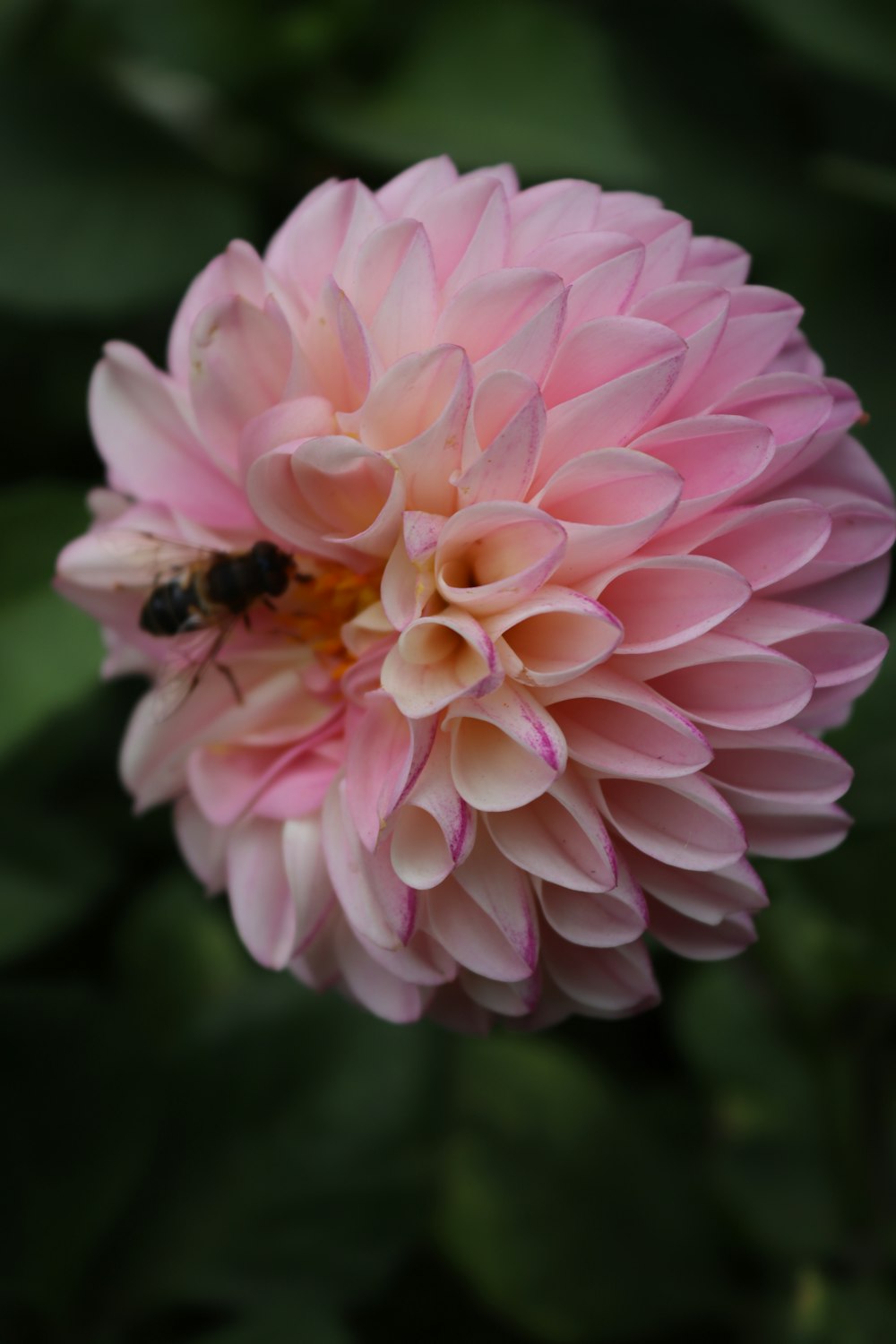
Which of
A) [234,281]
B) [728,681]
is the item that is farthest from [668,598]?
[234,281]

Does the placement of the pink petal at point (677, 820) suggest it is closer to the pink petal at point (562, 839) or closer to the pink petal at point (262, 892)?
the pink petal at point (562, 839)

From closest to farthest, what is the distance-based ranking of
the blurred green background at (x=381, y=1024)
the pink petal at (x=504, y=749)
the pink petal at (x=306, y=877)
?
the pink petal at (x=504, y=749)
the pink petal at (x=306, y=877)
the blurred green background at (x=381, y=1024)

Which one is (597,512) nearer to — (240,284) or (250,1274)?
(240,284)

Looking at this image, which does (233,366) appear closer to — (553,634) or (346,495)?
(346,495)

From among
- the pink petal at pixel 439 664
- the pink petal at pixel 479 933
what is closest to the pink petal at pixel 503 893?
the pink petal at pixel 479 933

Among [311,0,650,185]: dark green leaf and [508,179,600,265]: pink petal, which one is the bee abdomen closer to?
[508,179,600,265]: pink petal

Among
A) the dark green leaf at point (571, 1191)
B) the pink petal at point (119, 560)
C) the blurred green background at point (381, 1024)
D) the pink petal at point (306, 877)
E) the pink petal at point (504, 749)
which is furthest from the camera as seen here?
the dark green leaf at point (571, 1191)
